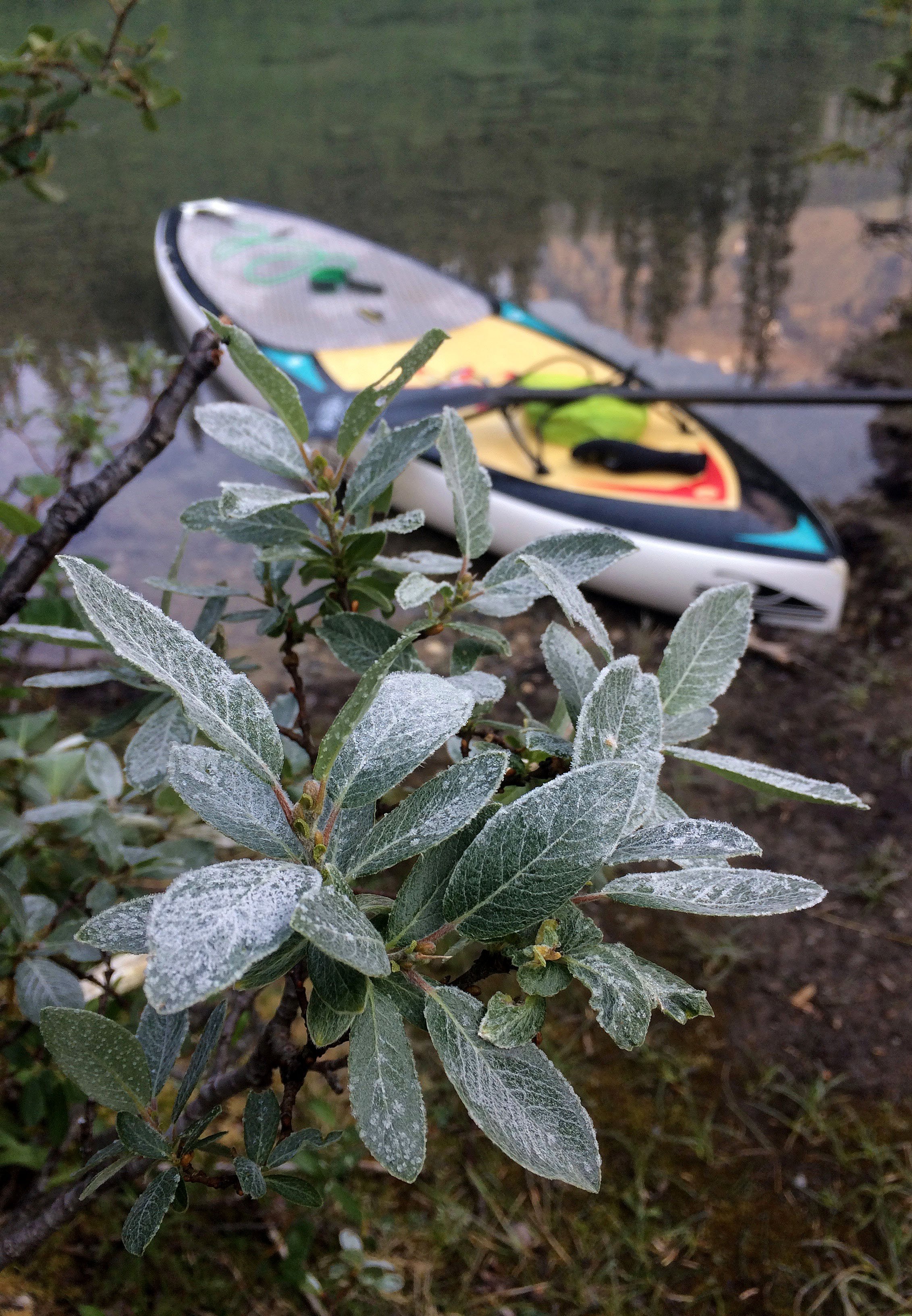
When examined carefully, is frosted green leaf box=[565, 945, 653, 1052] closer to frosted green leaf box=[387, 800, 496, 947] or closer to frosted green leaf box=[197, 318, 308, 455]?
frosted green leaf box=[387, 800, 496, 947]

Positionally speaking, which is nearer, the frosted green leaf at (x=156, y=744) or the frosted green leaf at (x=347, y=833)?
the frosted green leaf at (x=347, y=833)

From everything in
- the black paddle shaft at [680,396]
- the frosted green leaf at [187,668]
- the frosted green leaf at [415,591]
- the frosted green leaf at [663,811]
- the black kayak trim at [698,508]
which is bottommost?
the black kayak trim at [698,508]

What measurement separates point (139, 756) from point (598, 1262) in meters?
1.44

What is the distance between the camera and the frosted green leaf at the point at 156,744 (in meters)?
0.64

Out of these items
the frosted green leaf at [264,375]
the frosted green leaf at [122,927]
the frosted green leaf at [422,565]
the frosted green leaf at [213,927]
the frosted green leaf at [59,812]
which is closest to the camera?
the frosted green leaf at [213,927]

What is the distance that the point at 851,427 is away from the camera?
5109 millimetres

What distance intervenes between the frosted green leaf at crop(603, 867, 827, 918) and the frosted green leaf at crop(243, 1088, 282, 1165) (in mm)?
333

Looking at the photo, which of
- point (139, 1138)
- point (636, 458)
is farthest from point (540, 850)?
point (636, 458)

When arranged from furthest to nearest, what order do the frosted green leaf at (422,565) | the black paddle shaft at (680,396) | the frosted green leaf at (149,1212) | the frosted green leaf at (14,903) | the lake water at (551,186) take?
the lake water at (551,186)
the black paddle shaft at (680,396)
the frosted green leaf at (14,903)
the frosted green leaf at (422,565)
the frosted green leaf at (149,1212)

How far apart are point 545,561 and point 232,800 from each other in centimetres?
30

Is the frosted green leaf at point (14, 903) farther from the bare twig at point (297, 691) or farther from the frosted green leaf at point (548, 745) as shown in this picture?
the frosted green leaf at point (548, 745)

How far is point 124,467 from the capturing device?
0.79 m

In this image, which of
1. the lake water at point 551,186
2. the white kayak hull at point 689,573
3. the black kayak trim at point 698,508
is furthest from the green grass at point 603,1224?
the lake water at point 551,186

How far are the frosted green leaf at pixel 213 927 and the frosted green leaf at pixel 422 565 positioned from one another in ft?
1.26
